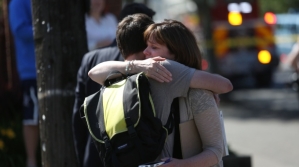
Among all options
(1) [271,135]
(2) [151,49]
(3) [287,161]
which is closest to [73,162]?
(2) [151,49]

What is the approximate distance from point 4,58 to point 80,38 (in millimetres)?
5110

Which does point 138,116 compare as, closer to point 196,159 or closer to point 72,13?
point 196,159

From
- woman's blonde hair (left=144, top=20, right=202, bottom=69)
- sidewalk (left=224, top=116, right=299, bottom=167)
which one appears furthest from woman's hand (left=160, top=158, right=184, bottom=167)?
sidewalk (left=224, top=116, right=299, bottom=167)

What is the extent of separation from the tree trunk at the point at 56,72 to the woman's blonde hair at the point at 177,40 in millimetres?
1391

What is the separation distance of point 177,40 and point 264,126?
347 inches

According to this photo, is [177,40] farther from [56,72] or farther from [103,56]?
[56,72]

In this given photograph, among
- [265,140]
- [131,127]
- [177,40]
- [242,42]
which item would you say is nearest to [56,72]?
[177,40]

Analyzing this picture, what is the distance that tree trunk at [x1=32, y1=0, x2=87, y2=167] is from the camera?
4555mm

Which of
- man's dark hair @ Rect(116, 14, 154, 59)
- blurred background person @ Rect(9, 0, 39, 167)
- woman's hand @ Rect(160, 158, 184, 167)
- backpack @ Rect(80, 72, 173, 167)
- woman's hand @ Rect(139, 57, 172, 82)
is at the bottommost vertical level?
blurred background person @ Rect(9, 0, 39, 167)

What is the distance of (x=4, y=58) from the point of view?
959 centimetres

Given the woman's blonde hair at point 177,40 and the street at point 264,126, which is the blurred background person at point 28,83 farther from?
the woman's blonde hair at point 177,40

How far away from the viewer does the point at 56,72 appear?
15.0 feet

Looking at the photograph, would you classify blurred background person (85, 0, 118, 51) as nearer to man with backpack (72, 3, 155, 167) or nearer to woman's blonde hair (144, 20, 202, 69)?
man with backpack (72, 3, 155, 167)

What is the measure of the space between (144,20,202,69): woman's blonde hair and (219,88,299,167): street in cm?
431
